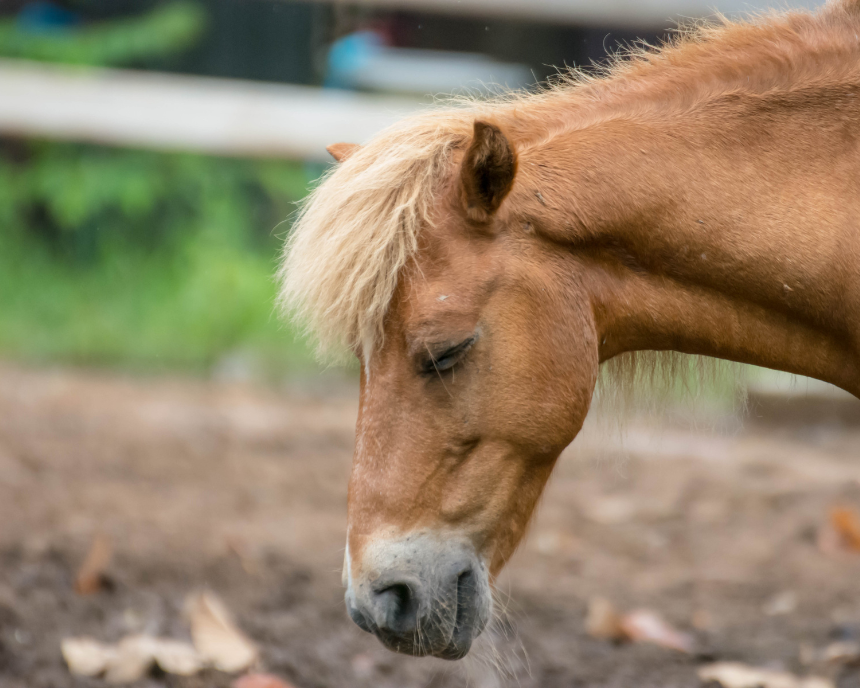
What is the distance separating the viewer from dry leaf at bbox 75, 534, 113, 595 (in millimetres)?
2789

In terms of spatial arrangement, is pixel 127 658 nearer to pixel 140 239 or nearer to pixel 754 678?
pixel 754 678

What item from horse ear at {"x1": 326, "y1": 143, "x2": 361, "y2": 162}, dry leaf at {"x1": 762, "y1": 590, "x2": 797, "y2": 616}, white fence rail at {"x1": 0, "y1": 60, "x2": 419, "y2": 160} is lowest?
dry leaf at {"x1": 762, "y1": 590, "x2": 797, "y2": 616}

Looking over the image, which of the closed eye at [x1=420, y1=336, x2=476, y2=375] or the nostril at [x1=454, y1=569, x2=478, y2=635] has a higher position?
the closed eye at [x1=420, y1=336, x2=476, y2=375]

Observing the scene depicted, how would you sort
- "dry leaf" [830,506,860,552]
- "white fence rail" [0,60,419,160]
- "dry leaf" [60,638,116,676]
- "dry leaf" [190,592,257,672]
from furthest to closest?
"white fence rail" [0,60,419,160], "dry leaf" [830,506,860,552], "dry leaf" [190,592,257,672], "dry leaf" [60,638,116,676]

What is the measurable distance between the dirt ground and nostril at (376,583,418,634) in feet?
1.24

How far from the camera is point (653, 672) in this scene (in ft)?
8.58

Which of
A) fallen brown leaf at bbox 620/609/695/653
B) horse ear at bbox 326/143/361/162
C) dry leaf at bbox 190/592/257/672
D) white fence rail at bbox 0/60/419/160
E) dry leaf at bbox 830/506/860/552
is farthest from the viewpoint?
white fence rail at bbox 0/60/419/160

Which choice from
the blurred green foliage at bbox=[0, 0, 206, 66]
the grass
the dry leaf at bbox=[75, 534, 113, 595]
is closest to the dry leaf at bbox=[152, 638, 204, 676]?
the dry leaf at bbox=[75, 534, 113, 595]

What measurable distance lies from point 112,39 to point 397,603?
618 cm

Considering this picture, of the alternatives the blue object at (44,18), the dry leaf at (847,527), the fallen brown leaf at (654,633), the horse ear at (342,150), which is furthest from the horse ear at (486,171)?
the blue object at (44,18)

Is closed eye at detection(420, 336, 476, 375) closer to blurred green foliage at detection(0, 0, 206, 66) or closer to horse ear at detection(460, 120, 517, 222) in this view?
horse ear at detection(460, 120, 517, 222)

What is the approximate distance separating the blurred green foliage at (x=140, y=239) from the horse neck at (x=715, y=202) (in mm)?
4217

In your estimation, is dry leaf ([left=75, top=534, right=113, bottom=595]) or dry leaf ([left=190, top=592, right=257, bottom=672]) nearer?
dry leaf ([left=190, top=592, right=257, bottom=672])

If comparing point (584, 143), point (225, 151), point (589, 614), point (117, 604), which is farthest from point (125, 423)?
Result: point (584, 143)
